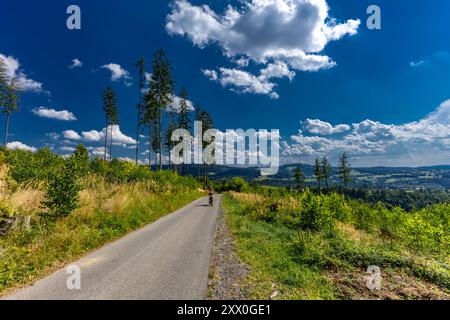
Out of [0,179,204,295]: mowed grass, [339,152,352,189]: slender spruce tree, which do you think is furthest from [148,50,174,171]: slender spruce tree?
[339,152,352,189]: slender spruce tree

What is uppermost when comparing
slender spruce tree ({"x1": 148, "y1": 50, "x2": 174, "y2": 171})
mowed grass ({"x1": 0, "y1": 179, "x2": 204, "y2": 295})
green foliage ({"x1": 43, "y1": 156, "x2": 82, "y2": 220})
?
slender spruce tree ({"x1": 148, "y1": 50, "x2": 174, "y2": 171})

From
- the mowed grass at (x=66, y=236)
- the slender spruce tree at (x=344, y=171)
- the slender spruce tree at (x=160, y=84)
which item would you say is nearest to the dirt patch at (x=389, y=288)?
the mowed grass at (x=66, y=236)

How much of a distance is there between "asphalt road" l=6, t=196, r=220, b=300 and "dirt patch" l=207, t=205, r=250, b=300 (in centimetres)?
19

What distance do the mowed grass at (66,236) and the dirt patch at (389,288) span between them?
23.0 feet

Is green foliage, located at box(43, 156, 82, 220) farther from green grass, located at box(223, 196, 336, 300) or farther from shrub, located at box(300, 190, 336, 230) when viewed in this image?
shrub, located at box(300, 190, 336, 230)

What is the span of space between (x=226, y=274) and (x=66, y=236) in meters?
5.41

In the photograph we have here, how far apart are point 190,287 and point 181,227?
7.19 meters

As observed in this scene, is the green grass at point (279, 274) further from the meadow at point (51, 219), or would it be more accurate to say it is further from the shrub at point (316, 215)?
the meadow at point (51, 219)

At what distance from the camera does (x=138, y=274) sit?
18.5ft

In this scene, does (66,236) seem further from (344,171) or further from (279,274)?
(344,171)

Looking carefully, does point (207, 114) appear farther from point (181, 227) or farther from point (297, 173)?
point (181, 227)

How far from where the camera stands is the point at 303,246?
7727 mm

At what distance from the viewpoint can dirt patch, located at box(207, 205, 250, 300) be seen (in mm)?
4629

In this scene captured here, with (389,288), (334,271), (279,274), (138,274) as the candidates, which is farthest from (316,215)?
(138,274)
